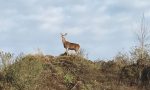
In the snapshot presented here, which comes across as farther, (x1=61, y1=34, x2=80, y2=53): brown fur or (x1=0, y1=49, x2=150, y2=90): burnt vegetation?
(x1=61, y1=34, x2=80, y2=53): brown fur

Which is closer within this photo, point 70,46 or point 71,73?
point 71,73

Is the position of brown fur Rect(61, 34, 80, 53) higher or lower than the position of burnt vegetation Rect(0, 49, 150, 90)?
higher

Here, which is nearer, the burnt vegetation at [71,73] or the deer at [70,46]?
the burnt vegetation at [71,73]

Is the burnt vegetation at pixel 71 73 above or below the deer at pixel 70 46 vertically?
below

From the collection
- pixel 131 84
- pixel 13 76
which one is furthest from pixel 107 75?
pixel 13 76

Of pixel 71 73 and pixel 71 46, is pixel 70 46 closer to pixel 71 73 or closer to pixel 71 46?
pixel 71 46

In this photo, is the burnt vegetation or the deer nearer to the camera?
Result: the burnt vegetation

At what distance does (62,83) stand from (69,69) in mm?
1177

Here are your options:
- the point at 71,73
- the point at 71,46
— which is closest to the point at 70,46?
the point at 71,46

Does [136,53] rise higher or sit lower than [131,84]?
higher

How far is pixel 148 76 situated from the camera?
80.4ft

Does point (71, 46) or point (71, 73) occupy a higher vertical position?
point (71, 46)

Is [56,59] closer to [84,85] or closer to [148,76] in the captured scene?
[84,85]

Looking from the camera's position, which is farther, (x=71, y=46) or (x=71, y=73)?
(x=71, y=46)
